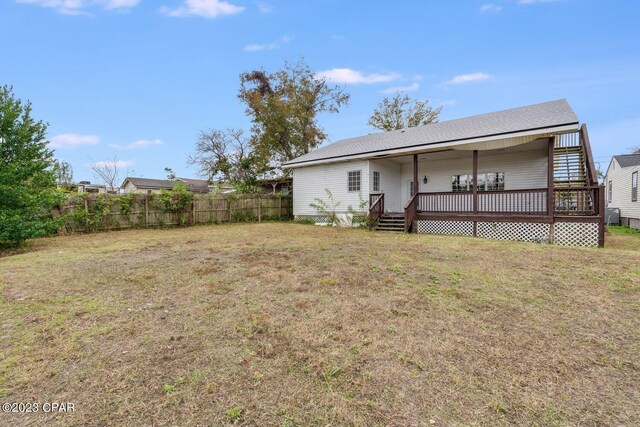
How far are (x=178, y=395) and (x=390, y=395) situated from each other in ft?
4.96

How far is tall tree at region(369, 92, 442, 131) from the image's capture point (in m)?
26.9

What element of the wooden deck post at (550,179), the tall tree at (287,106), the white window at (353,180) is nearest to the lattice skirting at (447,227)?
the wooden deck post at (550,179)

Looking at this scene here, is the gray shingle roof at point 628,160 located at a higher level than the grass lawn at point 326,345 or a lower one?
higher

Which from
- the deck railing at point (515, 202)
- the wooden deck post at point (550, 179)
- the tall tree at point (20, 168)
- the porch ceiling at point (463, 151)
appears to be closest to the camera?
the tall tree at point (20, 168)

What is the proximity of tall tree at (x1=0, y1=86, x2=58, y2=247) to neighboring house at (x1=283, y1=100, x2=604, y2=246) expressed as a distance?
10512 mm

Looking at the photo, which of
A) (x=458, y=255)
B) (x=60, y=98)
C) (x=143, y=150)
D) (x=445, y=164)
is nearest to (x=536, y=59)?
(x=445, y=164)

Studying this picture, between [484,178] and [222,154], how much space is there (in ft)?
69.1

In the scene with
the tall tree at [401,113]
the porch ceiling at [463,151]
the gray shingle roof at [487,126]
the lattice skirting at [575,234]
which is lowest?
the lattice skirting at [575,234]

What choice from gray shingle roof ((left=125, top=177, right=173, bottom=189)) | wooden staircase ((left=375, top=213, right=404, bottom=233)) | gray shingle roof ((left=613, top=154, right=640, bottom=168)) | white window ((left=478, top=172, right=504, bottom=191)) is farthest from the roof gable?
gray shingle roof ((left=613, top=154, right=640, bottom=168))

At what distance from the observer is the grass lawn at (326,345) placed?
1.99 metres

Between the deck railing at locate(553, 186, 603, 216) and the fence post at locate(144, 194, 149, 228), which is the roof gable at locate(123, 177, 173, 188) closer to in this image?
the fence post at locate(144, 194, 149, 228)

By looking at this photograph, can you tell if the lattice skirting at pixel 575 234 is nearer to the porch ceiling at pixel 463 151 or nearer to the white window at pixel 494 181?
the porch ceiling at pixel 463 151

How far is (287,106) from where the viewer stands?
2262cm

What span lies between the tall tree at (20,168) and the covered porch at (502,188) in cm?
1145
